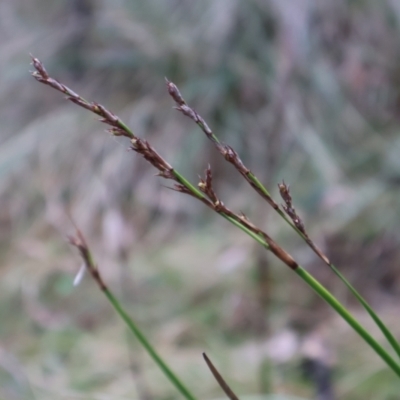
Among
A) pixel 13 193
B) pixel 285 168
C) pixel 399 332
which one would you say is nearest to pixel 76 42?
pixel 13 193

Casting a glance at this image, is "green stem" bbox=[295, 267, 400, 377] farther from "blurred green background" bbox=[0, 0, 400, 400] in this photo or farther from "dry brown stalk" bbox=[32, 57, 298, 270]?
"blurred green background" bbox=[0, 0, 400, 400]

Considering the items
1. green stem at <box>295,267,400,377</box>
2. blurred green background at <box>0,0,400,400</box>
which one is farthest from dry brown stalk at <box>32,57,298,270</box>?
blurred green background at <box>0,0,400,400</box>

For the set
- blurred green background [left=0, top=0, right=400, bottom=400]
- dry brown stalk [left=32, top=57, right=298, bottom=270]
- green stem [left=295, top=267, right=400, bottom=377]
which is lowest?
green stem [left=295, top=267, right=400, bottom=377]

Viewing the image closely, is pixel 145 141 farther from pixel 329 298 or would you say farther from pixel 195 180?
pixel 195 180

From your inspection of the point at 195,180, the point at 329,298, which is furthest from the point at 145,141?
the point at 195,180

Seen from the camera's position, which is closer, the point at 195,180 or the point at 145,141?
the point at 145,141

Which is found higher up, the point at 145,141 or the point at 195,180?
the point at 195,180

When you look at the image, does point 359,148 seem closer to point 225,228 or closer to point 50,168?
point 225,228

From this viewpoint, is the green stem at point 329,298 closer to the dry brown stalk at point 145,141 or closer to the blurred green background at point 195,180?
the dry brown stalk at point 145,141
